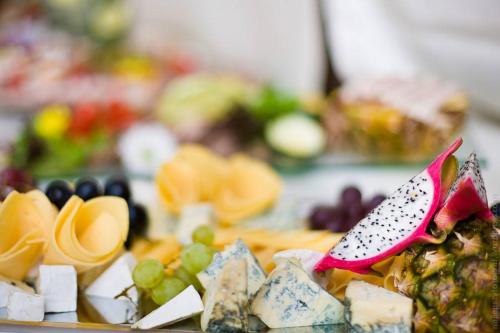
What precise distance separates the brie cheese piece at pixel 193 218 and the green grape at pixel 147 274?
22 centimetres

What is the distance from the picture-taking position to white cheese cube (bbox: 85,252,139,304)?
919 millimetres

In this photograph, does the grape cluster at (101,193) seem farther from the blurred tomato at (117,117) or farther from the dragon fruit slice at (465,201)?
the blurred tomato at (117,117)

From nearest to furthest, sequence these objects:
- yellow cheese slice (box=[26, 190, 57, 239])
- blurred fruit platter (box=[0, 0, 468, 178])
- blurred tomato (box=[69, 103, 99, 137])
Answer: yellow cheese slice (box=[26, 190, 57, 239]), blurred fruit platter (box=[0, 0, 468, 178]), blurred tomato (box=[69, 103, 99, 137])

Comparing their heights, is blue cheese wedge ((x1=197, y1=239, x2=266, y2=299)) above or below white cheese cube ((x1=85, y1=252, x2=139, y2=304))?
above

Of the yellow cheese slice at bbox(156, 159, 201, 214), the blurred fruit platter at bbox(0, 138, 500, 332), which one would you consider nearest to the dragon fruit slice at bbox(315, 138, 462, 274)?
the blurred fruit platter at bbox(0, 138, 500, 332)

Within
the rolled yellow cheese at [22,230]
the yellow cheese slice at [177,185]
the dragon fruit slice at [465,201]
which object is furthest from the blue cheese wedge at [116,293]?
the dragon fruit slice at [465,201]

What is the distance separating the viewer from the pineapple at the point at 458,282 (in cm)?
75

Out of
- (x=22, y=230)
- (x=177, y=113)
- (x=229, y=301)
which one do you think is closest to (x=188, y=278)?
(x=229, y=301)

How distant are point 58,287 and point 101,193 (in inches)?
10.2

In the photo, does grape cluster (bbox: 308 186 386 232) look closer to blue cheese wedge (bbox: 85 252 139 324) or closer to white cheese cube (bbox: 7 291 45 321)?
blue cheese wedge (bbox: 85 252 139 324)

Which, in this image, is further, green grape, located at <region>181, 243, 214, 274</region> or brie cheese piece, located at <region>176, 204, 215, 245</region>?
brie cheese piece, located at <region>176, 204, 215, 245</region>

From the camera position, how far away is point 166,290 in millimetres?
890

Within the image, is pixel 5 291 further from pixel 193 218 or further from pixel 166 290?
pixel 193 218

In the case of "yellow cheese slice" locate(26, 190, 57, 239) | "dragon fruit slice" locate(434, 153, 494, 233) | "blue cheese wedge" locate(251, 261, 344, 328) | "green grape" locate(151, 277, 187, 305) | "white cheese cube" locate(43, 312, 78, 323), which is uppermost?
"dragon fruit slice" locate(434, 153, 494, 233)
